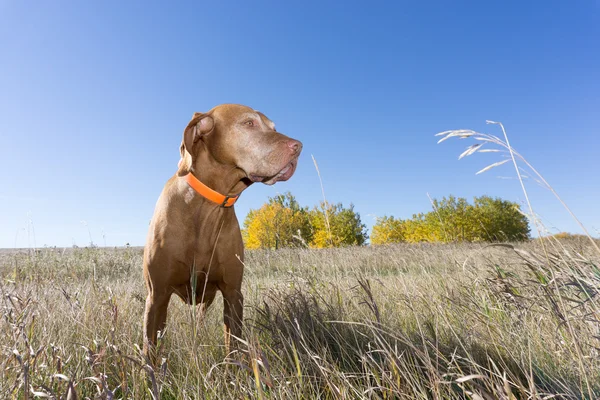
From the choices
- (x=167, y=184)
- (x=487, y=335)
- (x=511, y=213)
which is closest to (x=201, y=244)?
(x=167, y=184)

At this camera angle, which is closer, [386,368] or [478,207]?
[386,368]

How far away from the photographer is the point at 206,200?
2971 mm

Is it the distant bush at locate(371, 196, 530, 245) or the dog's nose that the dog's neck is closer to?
the dog's nose

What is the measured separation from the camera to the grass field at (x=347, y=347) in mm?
1529

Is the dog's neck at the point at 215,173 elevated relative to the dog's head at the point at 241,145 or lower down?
lower down

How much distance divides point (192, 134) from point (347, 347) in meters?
1.90

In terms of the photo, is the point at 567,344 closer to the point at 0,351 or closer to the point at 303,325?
the point at 303,325

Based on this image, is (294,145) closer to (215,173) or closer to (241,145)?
(241,145)

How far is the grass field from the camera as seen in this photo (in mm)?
1529

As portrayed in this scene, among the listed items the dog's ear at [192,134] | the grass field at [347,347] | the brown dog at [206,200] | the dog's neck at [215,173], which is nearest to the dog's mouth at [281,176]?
the brown dog at [206,200]

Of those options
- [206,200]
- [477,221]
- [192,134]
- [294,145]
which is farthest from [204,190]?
[477,221]

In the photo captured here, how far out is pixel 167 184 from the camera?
3250mm

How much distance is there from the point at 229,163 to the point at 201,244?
2.23ft

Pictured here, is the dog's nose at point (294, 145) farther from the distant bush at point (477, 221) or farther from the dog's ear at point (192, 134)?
the distant bush at point (477, 221)
